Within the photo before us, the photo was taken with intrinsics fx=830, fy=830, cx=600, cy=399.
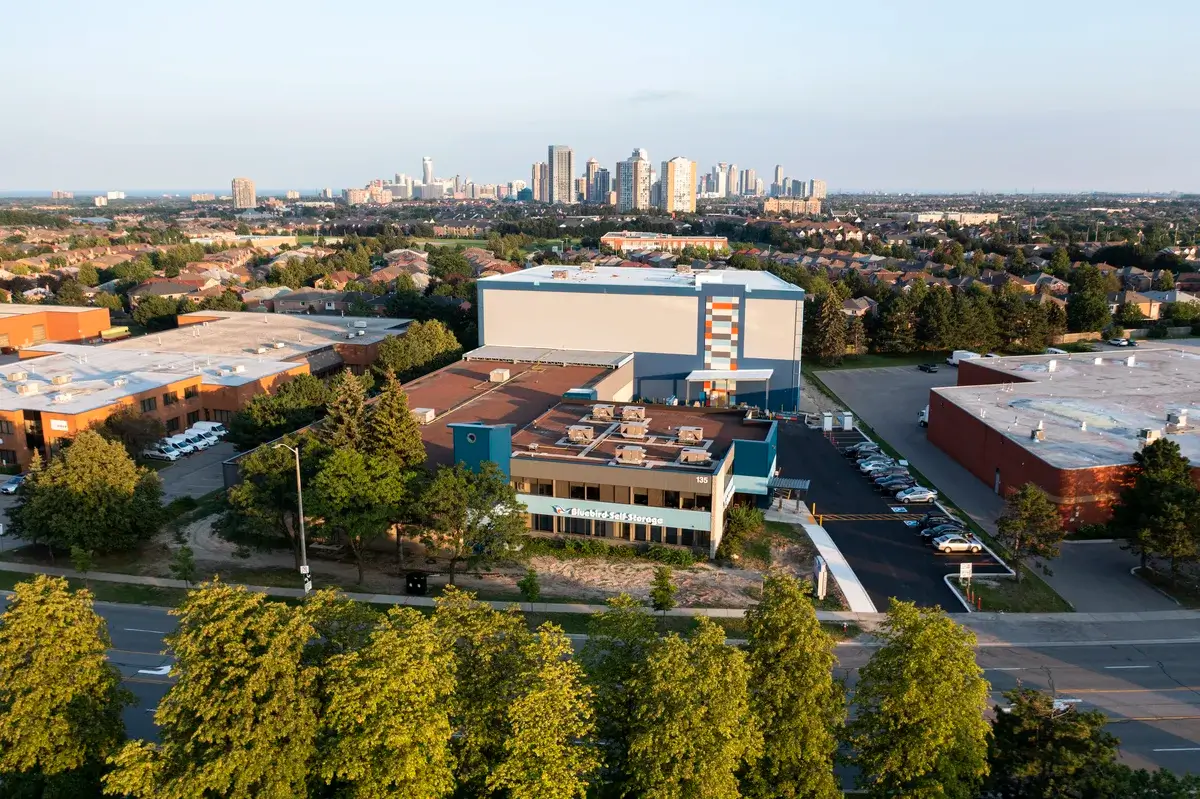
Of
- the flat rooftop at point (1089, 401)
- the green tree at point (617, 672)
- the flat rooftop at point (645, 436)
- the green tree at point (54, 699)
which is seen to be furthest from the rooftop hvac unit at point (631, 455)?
the green tree at point (54, 699)

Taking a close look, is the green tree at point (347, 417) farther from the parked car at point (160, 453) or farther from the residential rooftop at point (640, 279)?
the residential rooftop at point (640, 279)

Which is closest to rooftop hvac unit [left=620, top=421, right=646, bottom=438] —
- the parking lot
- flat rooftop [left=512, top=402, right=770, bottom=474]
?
flat rooftop [left=512, top=402, right=770, bottom=474]

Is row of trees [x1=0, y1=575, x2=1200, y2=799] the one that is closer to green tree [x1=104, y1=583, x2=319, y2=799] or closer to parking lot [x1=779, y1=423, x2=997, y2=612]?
green tree [x1=104, y1=583, x2=319, y2=799]

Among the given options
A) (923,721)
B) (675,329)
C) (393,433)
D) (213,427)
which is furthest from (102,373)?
(923,721)

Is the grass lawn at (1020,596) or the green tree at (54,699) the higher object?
the green tree at (54,699)

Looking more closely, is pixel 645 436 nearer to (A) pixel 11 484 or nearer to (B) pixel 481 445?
(B) pixel 481 445

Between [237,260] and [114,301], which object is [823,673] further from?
[237,260]
